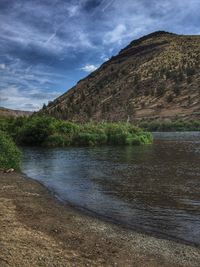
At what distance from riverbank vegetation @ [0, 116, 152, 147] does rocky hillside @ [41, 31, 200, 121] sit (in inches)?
2178

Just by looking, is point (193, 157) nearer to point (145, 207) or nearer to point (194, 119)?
point (145, 207)

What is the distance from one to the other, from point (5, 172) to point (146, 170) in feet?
30.7

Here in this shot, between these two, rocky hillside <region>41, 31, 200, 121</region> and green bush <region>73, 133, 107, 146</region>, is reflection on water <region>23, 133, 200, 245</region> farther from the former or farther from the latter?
rocky hillside <region>41, 31, 200, 121</region>

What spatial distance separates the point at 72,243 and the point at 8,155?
17463 millimetres

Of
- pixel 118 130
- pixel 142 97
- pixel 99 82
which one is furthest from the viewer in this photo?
pixel 99 82

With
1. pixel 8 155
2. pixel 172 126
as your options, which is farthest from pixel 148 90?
pixel 8 155

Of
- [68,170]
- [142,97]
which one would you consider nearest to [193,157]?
[68,170]

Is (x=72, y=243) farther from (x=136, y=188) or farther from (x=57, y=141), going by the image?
(x=57, y=141)

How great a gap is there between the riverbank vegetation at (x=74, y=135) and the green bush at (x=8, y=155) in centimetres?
2542

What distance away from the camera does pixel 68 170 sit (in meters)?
29.8

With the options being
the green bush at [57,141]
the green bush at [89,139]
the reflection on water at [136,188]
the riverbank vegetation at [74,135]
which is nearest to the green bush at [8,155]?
the reflection on water at [136,188]

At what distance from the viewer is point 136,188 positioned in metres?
21.9

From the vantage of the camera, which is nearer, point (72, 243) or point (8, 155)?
point (72, 243)

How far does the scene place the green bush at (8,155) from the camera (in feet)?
90.5
